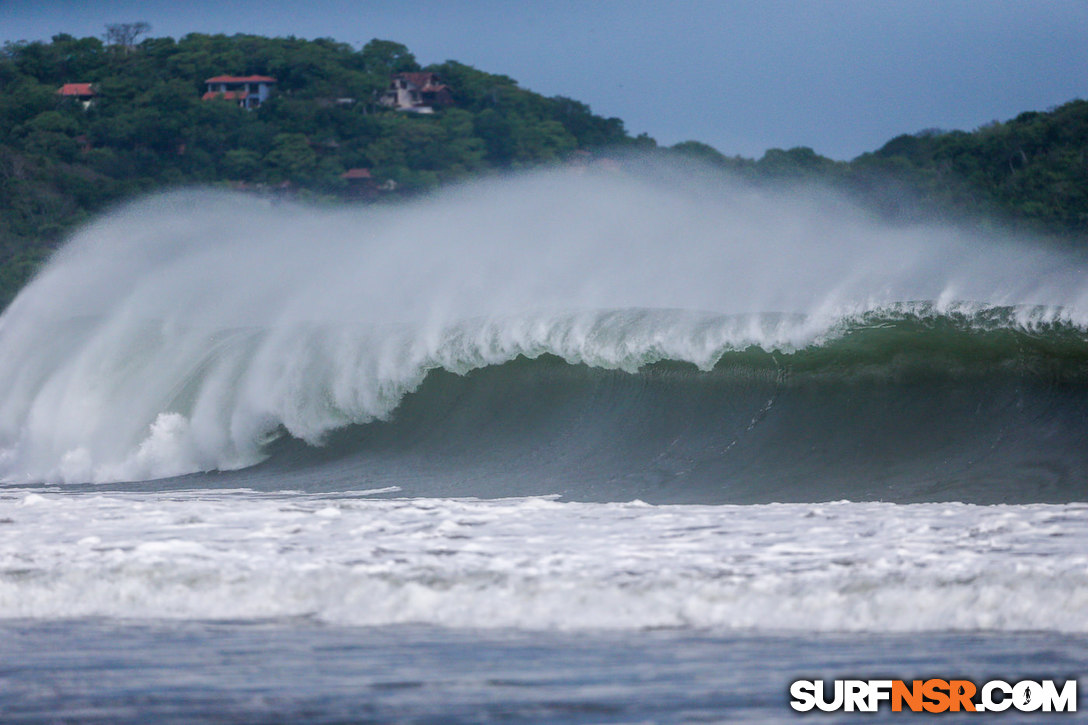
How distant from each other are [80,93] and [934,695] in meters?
99.7

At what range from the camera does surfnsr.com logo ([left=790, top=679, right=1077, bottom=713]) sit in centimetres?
493

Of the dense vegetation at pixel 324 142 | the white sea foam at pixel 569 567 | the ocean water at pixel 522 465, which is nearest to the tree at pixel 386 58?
the dense vegetation at pixel 324 142

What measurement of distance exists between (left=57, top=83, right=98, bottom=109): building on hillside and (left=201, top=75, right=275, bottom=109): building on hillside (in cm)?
924

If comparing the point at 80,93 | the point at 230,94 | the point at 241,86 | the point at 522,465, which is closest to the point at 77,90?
the point at 80,93

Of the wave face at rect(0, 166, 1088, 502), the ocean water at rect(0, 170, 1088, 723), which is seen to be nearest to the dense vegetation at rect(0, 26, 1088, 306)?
the ocean water at rect(0, 170, 1088, 723)

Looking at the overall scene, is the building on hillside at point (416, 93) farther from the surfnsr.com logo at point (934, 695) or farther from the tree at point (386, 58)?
the surfnsr.com logo at point (934, 695)

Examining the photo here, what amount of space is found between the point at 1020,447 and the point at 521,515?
427 cm

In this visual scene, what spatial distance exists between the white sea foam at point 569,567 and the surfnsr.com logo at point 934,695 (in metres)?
0.81

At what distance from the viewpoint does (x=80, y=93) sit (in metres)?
97.1

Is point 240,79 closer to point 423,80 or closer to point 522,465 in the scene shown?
point 423,80

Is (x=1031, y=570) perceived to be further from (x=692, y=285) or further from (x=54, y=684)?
(x=692, y=285)

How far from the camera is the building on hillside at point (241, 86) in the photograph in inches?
4109

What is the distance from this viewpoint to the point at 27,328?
66.1 ft

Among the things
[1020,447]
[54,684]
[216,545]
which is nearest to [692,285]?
[1020,447]
